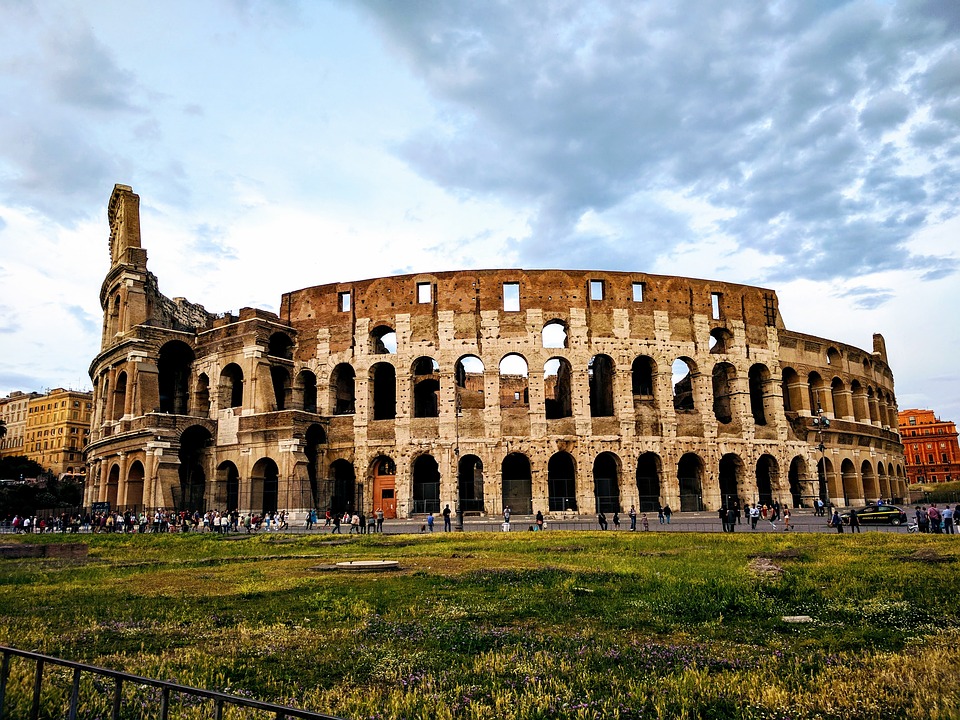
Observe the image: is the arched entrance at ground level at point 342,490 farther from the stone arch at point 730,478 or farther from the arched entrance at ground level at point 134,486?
the stone arch at point 730,478

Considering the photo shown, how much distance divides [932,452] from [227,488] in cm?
10580

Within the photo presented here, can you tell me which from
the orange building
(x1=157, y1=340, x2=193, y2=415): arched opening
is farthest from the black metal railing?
the orange building

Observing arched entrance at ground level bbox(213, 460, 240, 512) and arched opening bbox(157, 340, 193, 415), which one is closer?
arched entrance at ground level bbox(213, 460, 240, 512)

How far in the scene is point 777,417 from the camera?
43125 millimetres

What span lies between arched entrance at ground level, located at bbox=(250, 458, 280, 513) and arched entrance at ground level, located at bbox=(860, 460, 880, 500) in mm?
40429

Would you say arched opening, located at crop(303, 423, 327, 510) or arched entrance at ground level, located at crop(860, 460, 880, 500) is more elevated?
arched opening, located at crop(303, 423, 327, 510)

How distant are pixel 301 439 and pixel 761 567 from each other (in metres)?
28.4

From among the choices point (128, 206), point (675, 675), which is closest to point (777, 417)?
point (675, 675)

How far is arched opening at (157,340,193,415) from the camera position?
152 feet

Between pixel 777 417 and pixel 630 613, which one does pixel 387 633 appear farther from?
pixel 777 417

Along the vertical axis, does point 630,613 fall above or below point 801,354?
below

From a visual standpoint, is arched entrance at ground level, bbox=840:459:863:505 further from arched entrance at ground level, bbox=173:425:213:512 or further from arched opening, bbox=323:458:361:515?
arched entrance at ground level, bbox=173:425:213:512

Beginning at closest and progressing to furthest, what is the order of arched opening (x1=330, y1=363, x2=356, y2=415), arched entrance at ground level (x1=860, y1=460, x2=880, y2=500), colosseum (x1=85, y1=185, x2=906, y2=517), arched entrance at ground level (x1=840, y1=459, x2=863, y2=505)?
colosseum (x1=85, y1=185, x2=906, y2=517) < arched opening (x1=330, y1=363, x2=356, y2=415) < arched entrance at ground level (x1=840, y1=459, x2=863, y2=505) < arched entrance at ground level (x1=860, y1=460, x2=880, y2=500)

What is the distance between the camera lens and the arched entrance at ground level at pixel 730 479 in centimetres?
4150
